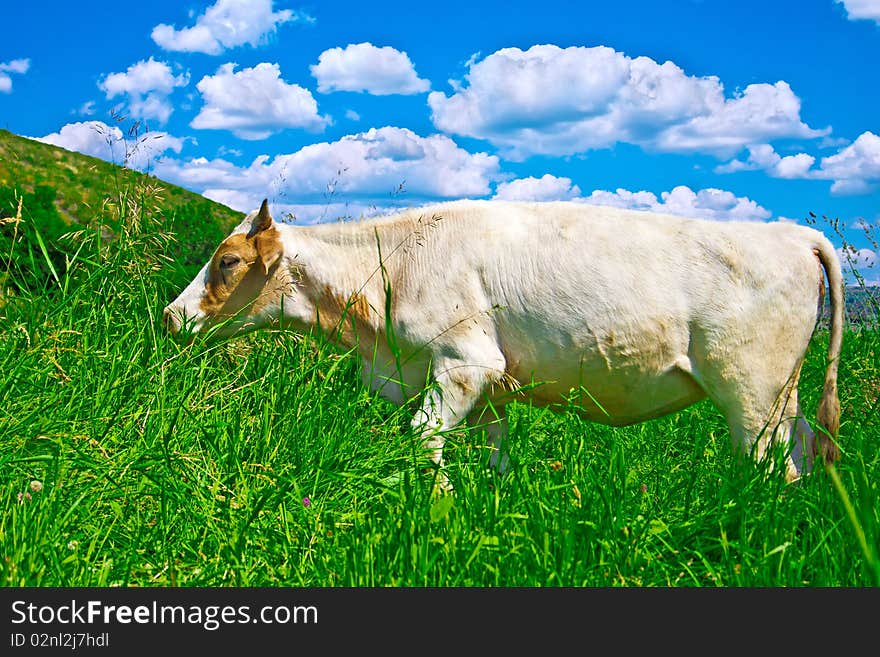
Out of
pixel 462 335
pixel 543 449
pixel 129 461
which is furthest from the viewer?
pixel 543 449

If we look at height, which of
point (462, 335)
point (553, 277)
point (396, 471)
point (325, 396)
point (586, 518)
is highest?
point (553, 277)

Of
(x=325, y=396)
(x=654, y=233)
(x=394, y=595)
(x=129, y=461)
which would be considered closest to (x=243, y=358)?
(x=325, y=396)

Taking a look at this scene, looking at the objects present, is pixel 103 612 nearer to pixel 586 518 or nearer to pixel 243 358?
pixel 586 518

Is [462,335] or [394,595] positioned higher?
[462,335]

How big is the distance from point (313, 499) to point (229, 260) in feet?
7.40

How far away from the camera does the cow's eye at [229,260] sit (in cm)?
514

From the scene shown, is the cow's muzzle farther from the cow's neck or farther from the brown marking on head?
the cow's neck

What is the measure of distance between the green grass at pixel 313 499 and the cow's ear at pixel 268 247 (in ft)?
2.42

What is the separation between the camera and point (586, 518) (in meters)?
2.98

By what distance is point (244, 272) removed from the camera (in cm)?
517

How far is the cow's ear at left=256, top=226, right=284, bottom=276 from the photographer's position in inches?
203

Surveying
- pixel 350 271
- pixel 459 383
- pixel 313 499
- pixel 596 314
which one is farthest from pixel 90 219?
pixel 596 314

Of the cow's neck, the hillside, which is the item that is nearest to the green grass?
the cow's neck

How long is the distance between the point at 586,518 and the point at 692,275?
2222 mm
